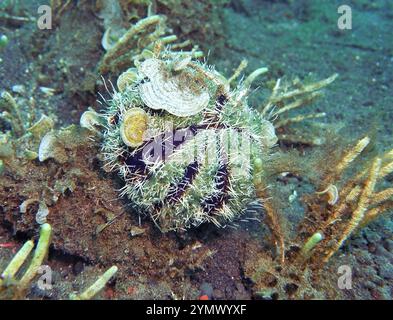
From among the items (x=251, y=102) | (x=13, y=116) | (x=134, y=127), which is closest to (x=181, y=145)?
(x=134, y=127)

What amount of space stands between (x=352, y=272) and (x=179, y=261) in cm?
130

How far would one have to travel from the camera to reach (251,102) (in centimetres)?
402

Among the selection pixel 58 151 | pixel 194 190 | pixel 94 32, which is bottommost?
pixel 194 190

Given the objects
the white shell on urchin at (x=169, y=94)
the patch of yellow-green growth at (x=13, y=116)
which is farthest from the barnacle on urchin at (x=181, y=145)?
the patch of yellow-green growth at (x=13, y=116)

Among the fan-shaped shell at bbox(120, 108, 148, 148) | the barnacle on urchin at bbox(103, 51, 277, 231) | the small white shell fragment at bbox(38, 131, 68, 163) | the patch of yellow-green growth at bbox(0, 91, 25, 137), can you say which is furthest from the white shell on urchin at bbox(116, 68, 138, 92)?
the patch of yellow-green growth at bbox(0, 91, 25, 137)

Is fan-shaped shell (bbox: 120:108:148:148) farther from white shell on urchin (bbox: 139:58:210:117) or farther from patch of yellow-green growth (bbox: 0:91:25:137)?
patch of yellow-green growth (bbox: 0:91:25:137)

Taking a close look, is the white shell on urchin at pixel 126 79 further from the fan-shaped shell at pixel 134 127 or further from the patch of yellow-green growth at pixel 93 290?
the patch of yellow-green growth at pixel 93 290

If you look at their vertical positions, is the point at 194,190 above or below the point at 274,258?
above

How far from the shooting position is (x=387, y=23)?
7.34m

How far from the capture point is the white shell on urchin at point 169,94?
2.13 m

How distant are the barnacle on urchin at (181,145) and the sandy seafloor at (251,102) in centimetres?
36

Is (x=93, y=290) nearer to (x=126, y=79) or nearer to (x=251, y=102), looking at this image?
(x=126, y=79)
